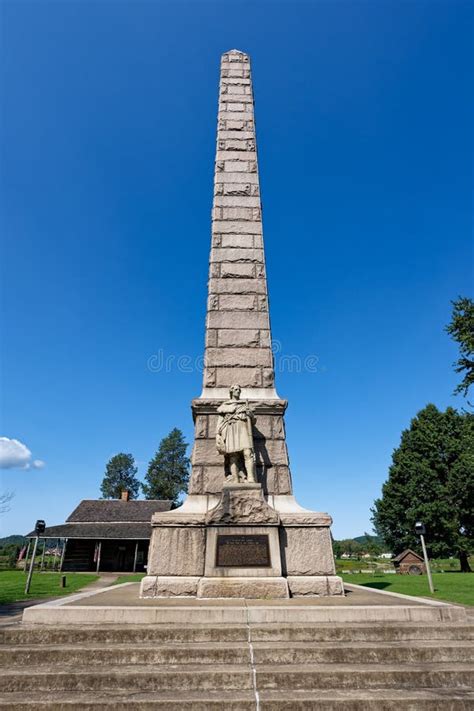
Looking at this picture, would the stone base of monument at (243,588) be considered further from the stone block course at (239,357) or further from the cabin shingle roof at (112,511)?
the cabin shingle roof at (112,511)

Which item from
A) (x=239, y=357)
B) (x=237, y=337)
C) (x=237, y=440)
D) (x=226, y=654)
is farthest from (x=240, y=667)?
(x=237, y=337)

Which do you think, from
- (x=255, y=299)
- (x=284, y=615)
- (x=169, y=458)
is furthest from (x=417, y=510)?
(x=169, y=458)

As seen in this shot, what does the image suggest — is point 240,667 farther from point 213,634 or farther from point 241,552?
point 241,552

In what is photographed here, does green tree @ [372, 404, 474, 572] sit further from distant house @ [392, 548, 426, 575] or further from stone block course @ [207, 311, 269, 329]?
stone block course @ [207, 311, 269, 329]

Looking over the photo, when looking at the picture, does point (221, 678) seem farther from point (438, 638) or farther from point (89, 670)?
point (438, 638)

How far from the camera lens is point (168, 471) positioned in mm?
56594

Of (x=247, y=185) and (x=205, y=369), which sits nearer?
(x=205, y=369)

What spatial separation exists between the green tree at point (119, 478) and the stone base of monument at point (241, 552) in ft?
192

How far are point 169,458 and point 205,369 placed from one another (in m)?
52.0

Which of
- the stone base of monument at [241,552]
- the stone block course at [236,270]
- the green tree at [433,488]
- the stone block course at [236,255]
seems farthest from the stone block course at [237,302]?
the green tree at [433,488]

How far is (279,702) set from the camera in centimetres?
312

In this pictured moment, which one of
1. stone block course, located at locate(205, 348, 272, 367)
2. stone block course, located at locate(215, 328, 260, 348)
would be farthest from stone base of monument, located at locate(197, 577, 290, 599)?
stone block course, located at locate(215, 328, 260, 348)

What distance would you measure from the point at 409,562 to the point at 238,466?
29264 mm

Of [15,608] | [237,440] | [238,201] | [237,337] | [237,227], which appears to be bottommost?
[15,608]
